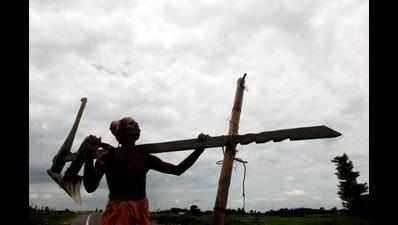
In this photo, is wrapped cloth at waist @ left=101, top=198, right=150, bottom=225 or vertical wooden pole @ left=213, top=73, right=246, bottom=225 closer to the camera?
wrapped cloth at waist @ left=101, top=198, right=150, bottom=225

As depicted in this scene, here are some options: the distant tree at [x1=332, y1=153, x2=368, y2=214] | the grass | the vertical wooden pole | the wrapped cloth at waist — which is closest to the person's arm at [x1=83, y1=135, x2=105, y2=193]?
the wrapped cloth at waist

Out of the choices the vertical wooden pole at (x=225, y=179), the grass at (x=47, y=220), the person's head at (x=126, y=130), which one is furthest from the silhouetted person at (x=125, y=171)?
the grass at (x=47, y=220)

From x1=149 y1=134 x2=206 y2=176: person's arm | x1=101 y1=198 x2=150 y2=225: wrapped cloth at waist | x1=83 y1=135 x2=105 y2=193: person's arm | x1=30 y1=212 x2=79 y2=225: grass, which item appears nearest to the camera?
x1=101 y1=198 x2=150 y2=225: wrapped cloth at waist

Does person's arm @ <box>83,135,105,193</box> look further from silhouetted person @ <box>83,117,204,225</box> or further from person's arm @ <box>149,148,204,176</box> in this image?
person's arm @ <box>149,148,204,176</box>

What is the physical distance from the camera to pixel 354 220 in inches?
2199

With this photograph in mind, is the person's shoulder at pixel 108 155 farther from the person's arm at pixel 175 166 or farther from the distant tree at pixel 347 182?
the distant tree at pixel 347 182

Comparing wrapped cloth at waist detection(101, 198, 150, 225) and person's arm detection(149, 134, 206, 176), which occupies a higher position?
person's arm detection(149, 134, 206, 176)

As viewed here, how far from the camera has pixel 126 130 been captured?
438cm

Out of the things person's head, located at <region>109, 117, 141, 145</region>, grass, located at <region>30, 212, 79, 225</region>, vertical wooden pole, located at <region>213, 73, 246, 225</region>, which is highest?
person's head, located at <region>109, 117, 141, 145</region>

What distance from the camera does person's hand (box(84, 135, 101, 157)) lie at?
4.44 metres

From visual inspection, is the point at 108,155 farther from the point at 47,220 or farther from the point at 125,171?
the point at 47,220

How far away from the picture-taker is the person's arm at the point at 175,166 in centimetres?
451
